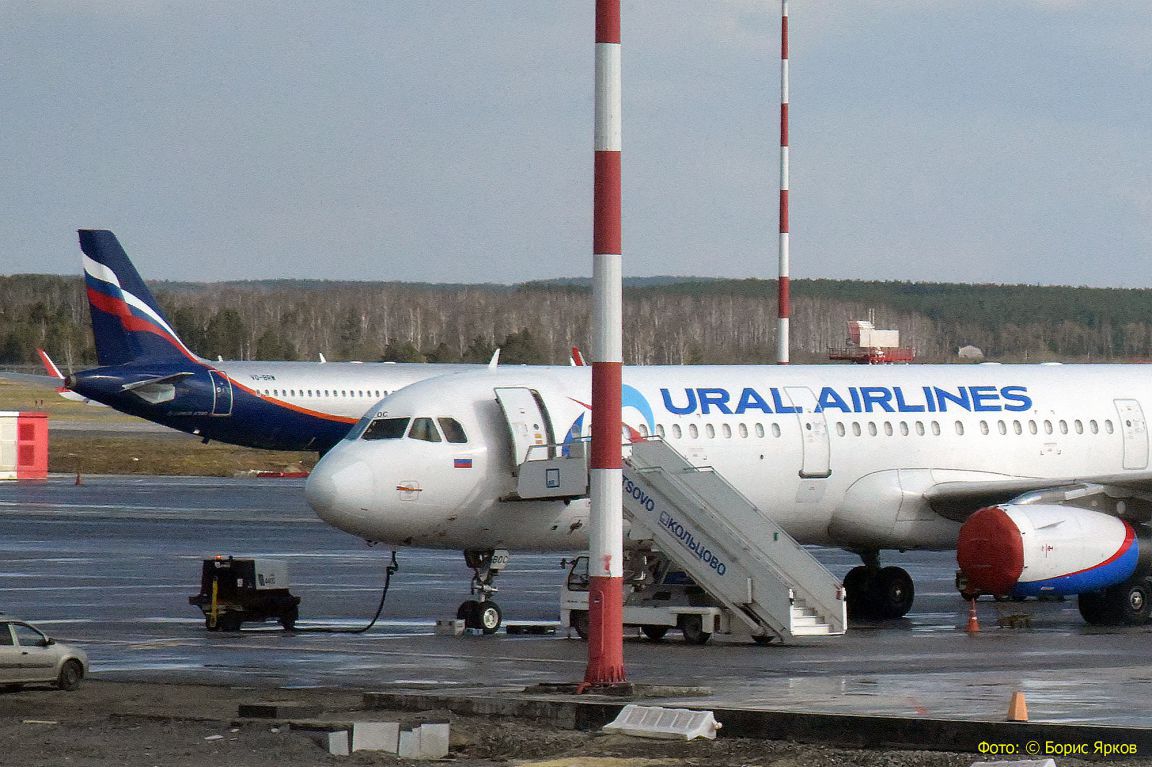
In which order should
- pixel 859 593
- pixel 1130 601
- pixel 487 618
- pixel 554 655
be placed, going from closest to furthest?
1. pixel 554 655
2. pixel 487 618
3. pixel 1130 601
4. pixel 859 593

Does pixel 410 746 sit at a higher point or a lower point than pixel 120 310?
lower

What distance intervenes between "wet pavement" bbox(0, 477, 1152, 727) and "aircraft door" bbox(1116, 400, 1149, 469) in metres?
2.64

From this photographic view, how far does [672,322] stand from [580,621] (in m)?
48.8

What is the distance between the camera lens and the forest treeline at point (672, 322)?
66.4 meters

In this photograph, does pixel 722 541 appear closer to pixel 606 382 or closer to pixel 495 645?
pixel 495 645

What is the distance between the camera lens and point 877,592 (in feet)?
97.7

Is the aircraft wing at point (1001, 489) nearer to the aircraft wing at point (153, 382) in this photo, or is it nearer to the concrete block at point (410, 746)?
the concrete block at point (410, 746)

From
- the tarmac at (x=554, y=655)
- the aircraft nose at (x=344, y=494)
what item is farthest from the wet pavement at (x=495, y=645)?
the aircraft nose at (x=344, y=494)

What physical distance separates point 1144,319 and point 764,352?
26.2 meters

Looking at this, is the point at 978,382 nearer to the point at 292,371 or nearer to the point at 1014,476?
the point at 1014,476

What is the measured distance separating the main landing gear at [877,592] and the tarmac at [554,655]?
592 mm

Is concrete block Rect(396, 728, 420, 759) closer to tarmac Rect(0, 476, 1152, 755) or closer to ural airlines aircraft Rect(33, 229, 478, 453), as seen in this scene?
tarmac Rect(0, 476, 1152, 755)

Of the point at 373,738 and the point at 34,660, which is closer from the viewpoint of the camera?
the point at 373,738

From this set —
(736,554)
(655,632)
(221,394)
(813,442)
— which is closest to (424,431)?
(655,632)
